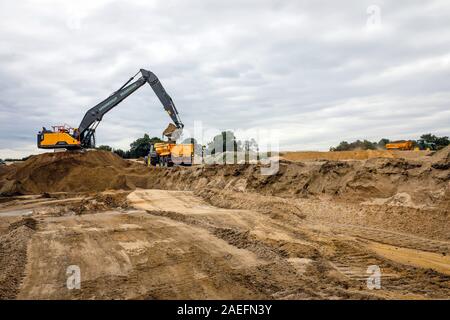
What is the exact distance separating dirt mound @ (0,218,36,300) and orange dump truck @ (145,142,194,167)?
54.3ft

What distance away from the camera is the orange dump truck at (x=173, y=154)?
1056 inches

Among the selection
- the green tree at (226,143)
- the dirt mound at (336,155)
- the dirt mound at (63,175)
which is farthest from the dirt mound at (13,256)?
the green tree at (226,143)

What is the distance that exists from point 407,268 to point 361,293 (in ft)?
5.91

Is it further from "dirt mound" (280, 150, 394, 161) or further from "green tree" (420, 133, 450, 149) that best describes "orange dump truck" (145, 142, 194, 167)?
"green tree" (420, 133, 450, 149)

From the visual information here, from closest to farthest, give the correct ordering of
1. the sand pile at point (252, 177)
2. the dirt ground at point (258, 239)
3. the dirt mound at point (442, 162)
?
the dirt ground at point (258, 239) < the dirt mound at point (442, 162) < the sand pile at point (252, 177)

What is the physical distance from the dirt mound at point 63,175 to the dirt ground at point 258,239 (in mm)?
6170

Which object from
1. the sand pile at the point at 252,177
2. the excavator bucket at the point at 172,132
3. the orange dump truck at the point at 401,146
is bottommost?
the sand pile at the point at 252,177

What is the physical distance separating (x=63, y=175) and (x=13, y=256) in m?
17.7

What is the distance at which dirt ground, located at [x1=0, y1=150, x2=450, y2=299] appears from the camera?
522cm

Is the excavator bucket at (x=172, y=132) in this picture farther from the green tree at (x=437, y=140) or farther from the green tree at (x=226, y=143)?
the green tree at (x=437, y=140)

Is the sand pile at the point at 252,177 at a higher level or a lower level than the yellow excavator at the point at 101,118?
lower

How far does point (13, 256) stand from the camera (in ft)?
22.9

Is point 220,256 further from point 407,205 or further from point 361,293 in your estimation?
point 407,205
